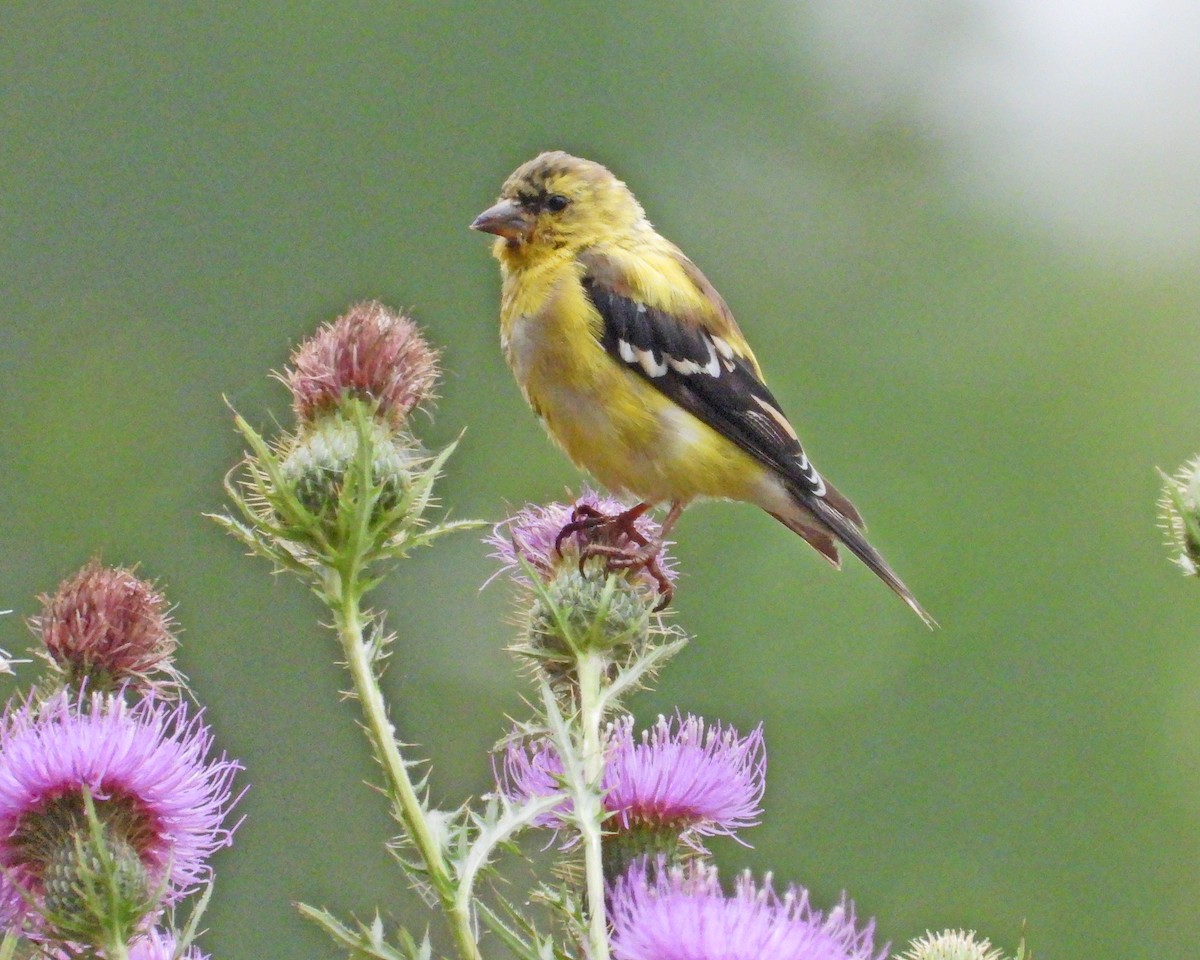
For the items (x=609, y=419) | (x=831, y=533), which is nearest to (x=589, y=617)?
(x=609, y=419)

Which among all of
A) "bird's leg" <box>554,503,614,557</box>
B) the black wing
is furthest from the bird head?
"bird's leg" <box>554,503,614,557</box>

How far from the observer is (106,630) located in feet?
5.24

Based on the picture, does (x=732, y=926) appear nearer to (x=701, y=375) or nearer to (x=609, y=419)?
(x=609, y=419)

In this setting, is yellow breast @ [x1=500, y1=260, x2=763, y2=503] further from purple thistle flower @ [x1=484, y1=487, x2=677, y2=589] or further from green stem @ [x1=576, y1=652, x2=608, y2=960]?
green stem @ [x1=576, y1=652, x2=608, y2=960]

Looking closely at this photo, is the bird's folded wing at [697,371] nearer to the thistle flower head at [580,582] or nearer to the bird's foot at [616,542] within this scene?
the thistle flower head at [580,582]

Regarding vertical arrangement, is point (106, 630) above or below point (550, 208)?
below

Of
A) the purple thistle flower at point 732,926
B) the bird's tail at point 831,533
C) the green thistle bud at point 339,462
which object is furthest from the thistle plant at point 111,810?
the bird's tail at point 831,533

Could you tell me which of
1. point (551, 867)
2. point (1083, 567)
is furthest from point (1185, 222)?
point (551, 867)

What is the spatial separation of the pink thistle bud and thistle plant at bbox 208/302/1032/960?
0.62 ft

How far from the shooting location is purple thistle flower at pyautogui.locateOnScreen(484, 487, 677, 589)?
1.90m

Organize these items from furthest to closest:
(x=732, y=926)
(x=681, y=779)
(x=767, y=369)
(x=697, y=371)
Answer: (x=767, y=369) → (x=697, y=371) → (x=681, y=779) → (x=732, y=926)

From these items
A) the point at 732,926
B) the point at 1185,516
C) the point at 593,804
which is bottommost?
the point at 732,926

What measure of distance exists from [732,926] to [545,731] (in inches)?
14.0

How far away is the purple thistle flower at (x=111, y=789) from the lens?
4.41ft
